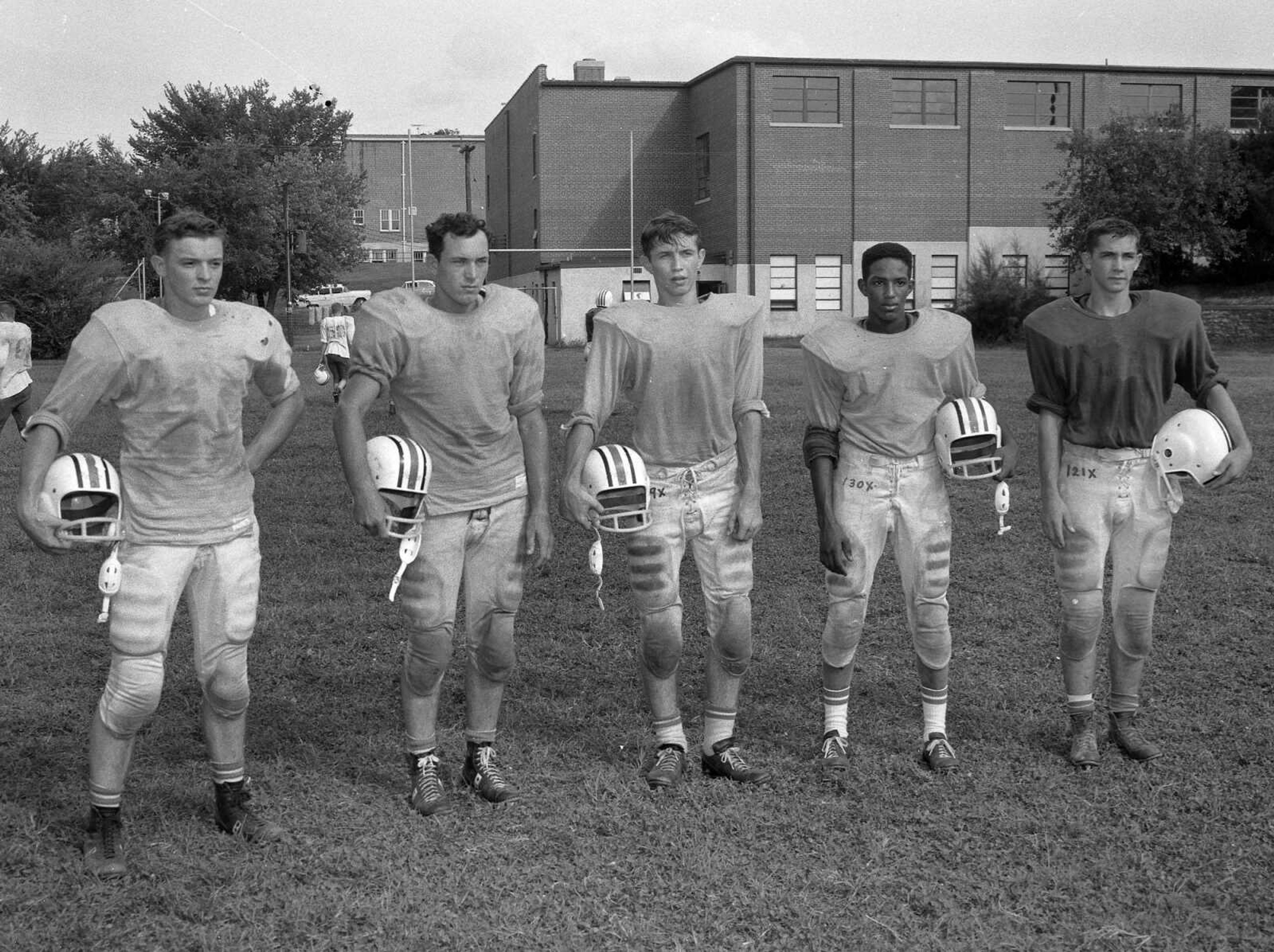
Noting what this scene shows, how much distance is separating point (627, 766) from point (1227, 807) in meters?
2.57

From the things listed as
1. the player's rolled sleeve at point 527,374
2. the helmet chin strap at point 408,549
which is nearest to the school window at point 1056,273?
the player's rolled sleeve at point 527,374

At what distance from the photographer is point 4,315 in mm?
18547

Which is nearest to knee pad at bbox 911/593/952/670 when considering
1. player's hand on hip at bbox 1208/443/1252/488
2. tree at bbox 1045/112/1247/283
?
player's hand on hip at bbox 1208/443/1252/488

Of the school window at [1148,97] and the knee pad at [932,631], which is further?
the school window at [1148,97]

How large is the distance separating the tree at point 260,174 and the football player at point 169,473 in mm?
51104

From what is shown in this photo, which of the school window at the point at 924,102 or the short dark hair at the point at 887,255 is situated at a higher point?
the school window at the point at 924,102

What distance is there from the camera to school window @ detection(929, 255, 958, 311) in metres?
54.2

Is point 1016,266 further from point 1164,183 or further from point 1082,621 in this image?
point 1082,621

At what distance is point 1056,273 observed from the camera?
55188 mm

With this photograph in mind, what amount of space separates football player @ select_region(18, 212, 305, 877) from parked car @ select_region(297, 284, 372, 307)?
62.2 meters

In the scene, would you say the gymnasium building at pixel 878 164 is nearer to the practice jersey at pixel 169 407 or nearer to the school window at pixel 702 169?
the school window at pixel 702 169

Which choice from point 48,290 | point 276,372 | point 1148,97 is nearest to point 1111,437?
point 276,372

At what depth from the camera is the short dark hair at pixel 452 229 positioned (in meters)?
5.50

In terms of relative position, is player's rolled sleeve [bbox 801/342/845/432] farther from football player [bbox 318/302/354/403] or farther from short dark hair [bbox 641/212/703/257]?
football player [bbox 318/302/354/403]
